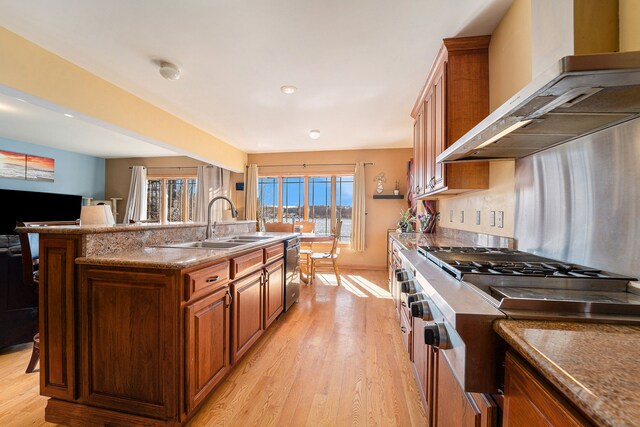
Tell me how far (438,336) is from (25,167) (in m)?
7.56

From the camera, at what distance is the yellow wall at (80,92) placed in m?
1.98

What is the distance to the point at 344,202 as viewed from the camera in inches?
225

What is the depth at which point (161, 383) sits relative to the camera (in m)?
1.34

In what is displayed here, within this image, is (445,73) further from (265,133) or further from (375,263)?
(375,263)

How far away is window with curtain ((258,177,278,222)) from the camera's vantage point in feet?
19.7

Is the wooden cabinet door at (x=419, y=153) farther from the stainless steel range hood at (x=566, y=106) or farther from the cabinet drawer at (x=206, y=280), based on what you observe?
the cabinet drawer at (x=206, y=280)

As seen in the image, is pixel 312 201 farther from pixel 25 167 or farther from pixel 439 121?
pixel 25 167

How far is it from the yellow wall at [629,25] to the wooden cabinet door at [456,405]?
1.29 meters

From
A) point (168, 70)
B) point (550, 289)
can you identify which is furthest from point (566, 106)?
point (168, 70)

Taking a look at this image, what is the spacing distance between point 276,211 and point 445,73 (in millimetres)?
4524

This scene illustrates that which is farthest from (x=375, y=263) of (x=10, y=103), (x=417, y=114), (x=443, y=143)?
(x=10, y=103)

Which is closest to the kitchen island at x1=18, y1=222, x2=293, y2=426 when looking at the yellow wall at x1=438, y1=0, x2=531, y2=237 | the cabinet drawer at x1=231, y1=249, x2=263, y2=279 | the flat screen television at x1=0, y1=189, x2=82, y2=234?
the cabinet drawer at x1=231, y1=249, x2=263, y2=279

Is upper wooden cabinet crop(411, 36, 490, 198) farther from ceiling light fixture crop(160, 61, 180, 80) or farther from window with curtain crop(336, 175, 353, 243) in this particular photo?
window with curtain crop(336, 175, 353, 243)

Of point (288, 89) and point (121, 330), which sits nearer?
point (121, 330)
